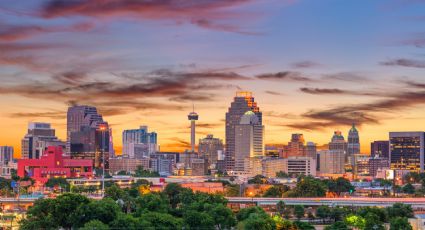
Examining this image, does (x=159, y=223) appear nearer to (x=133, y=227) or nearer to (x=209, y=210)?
(x=133, y=227)

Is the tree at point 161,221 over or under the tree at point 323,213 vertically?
over

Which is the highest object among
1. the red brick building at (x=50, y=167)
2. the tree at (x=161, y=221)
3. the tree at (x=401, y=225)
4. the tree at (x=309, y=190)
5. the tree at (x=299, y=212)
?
the red brick building at (x=50, y=167)

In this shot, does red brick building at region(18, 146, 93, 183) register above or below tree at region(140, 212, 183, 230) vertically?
above

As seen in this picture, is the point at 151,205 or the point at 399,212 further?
the point at 399,212

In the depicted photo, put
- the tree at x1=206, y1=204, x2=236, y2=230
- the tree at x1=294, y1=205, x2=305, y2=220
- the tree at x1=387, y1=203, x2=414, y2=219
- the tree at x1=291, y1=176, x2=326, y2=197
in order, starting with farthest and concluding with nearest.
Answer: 1. the tree at x1=291, y1=176, x2=326, y2=197
2. the tree at x1=294, y1=205, x2=305, y2=220
3. the tree at x1=387, y1=203, x2=414, y2=219
4. the tree at x1=206, y1=204, x2=236, y2=230

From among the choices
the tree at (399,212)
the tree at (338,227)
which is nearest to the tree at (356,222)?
the tree at (338,227)

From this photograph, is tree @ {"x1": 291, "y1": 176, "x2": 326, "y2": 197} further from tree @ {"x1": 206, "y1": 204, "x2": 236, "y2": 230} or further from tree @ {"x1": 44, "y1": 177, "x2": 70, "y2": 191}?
tree @ {"x1": 206, "y1": 204, "x2": 236, "y2": 230}

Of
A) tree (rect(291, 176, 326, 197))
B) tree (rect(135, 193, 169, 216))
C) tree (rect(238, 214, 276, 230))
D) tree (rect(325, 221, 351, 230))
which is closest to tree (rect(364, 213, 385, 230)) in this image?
tree (rect(325, 221, 351, 230))

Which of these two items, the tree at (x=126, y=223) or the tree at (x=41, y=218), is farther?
the tree at (x=41, y=218)

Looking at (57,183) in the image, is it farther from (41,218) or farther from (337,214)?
(41,218)

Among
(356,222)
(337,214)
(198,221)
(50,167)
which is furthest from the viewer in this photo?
(50,167)

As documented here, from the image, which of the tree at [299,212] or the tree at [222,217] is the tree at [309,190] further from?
the tree at [222,217]

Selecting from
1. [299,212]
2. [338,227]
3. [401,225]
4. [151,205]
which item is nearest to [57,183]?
[299,212]

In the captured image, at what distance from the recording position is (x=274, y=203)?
5017 inches
